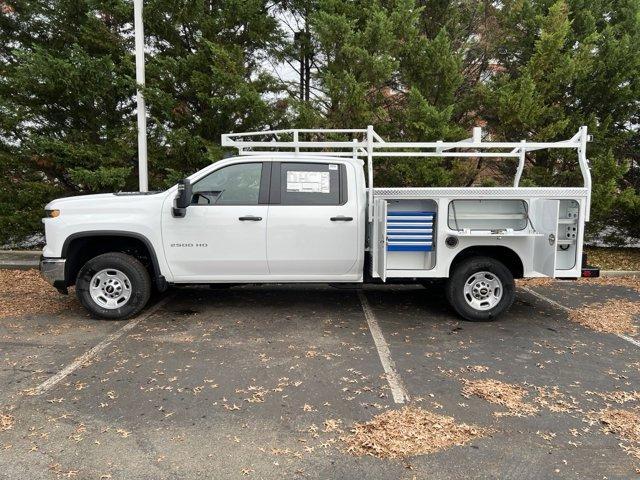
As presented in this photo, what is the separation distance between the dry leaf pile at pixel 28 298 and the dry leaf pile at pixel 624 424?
606 cm

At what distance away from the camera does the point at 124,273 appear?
5.74 meters

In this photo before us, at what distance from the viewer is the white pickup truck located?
5586mm

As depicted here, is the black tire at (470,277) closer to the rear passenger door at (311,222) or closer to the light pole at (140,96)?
the rear passenger door at (311,222)

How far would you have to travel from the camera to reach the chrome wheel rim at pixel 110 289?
18.9 ft

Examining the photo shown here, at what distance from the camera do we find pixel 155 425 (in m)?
3.37

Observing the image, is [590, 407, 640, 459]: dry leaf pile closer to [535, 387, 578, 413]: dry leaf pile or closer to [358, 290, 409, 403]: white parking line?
[535, 387, 578, 413]: dry leaf pile

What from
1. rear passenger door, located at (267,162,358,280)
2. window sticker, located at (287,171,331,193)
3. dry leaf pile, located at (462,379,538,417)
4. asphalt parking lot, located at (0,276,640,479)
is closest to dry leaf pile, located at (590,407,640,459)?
asphalt parking lot, located at (0,276,640,479)

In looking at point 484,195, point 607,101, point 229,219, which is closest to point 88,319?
point 229,219

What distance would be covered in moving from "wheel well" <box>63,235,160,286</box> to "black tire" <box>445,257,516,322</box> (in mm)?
3544

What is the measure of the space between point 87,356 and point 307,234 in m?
2.65

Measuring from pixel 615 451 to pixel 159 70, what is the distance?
876 centimetres

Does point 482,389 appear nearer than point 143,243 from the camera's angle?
Yes

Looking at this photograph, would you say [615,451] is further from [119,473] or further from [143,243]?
[143,243]

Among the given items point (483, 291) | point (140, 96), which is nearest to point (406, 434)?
point (483, 291)
